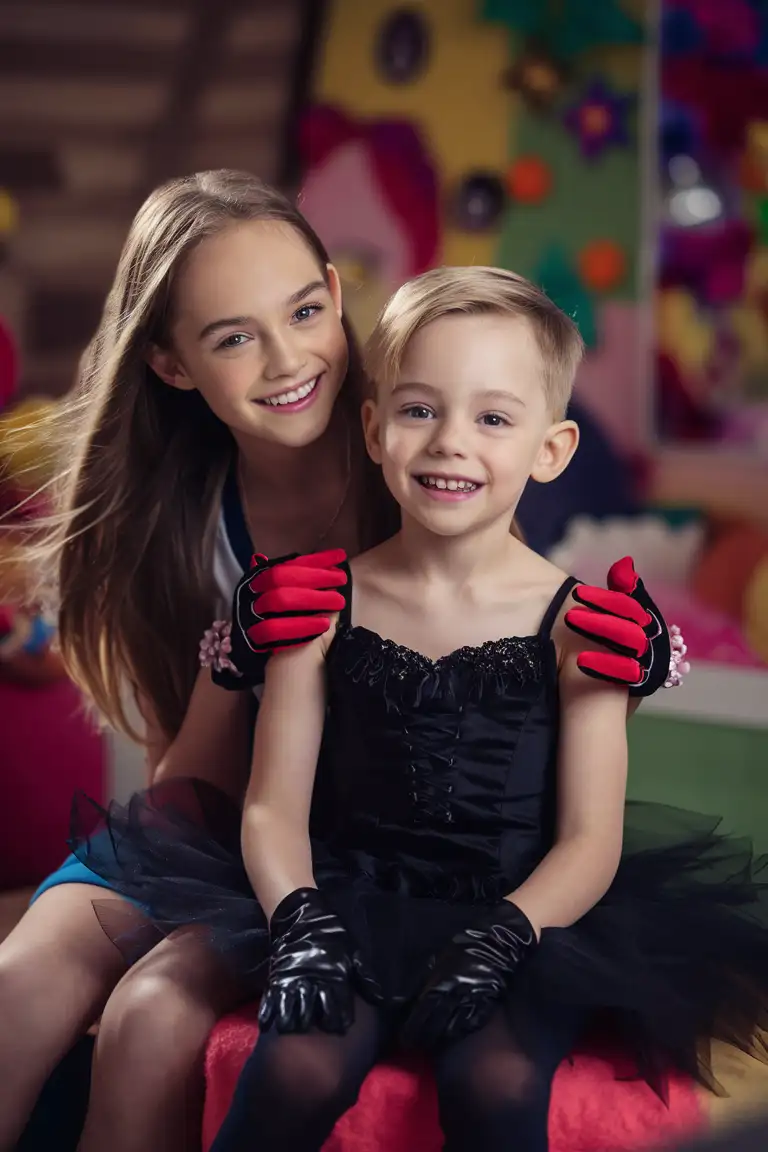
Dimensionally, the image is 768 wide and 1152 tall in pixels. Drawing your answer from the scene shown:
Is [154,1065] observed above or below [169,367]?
below

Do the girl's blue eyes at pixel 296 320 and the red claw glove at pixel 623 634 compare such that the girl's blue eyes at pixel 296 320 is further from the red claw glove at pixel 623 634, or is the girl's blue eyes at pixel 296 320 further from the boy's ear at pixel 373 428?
the red claw glove at pixel 623 634

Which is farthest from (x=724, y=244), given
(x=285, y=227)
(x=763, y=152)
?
(x=285, y=227)

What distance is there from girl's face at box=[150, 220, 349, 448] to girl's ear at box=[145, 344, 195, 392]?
0.10 ft

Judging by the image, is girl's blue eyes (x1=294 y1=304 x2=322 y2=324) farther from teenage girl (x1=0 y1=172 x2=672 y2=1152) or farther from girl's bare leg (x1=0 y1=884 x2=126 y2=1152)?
girl's bare leg (x1=0 y1=884 x2=126 y2=1152)

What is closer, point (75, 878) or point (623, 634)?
point (623, 634)

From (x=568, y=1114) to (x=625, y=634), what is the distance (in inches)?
15.3

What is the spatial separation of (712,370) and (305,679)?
2.40 metres

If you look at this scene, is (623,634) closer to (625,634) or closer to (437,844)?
(625,634)

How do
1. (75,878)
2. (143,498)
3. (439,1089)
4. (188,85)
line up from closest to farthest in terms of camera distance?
(439,1089)
(75,878)
(143,498)
(188,85)

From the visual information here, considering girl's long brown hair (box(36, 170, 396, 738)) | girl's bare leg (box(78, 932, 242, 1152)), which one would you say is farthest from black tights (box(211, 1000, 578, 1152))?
girl's long brown hair (box(36, 170, 396, 738))

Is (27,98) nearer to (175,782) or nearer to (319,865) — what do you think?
(175,782)

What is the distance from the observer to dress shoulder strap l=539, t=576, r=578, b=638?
130 centimetres

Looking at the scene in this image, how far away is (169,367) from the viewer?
59.1 inches

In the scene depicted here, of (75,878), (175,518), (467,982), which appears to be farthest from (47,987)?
(175,518)
